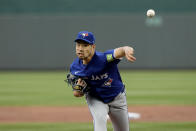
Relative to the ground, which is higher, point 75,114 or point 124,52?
point 124,52

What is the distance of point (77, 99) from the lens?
13.6 m

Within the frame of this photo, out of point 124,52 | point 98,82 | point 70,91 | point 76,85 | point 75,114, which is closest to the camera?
point 124,52

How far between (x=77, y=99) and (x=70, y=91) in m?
2.04

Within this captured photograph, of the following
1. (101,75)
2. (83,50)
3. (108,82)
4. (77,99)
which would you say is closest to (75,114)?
(77,99)

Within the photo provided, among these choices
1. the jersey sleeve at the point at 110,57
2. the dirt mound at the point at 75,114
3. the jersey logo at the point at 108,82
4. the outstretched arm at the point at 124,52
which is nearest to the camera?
the outstretched arm at the point at 124,52

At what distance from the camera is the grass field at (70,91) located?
1277cm

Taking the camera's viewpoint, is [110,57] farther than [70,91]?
No

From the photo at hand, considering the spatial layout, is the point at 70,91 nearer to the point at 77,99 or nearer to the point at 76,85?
the point at 77,99

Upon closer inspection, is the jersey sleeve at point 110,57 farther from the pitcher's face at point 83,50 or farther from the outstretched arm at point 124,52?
the pitcher's face at point 83,50

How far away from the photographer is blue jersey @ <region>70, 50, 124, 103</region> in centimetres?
571

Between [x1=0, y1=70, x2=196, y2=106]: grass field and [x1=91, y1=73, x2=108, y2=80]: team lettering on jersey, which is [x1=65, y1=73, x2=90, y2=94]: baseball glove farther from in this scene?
[x1=0, y1=70, x2=196, y2=106]: grass field

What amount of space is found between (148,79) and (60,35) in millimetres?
6866

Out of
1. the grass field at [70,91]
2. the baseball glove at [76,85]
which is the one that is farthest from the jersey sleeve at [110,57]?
the grass field at [70,91]

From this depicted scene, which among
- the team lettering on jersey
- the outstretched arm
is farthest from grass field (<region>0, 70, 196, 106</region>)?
the outstretched arm
